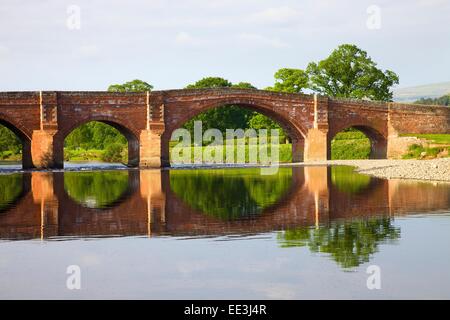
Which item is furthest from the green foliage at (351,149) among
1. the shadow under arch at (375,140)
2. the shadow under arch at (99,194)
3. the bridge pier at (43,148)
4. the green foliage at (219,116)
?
the shadow under arch at (99,194)

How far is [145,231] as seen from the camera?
15914 mm

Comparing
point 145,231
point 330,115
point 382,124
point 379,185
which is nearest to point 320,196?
point 379,185

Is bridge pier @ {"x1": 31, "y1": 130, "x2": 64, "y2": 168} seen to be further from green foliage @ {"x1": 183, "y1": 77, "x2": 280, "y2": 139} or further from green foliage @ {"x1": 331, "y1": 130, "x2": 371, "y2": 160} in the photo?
green foliage @ {"x1": 183, "y1": 77, "x2": 280, "y2": 139}

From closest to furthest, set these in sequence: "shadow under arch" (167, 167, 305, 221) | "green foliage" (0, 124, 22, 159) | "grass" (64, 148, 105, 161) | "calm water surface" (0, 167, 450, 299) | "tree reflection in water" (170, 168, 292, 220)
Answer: "calm water surface" (0, 167, 450, 299), "shadow under arch" (167, 167, 305, 221), "tree reflection in water" (170, 168, 292, 220), "green foliage" (0, 124, 22, 159), "grass" (64, 148, 105, 161)

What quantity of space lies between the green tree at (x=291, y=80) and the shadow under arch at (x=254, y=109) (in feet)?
69.3

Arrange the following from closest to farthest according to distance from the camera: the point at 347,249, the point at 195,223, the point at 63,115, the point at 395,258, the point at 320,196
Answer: the point at 395,258, the point at 347,249, the point at 195,223, the point at 320,196, the point at 63,115

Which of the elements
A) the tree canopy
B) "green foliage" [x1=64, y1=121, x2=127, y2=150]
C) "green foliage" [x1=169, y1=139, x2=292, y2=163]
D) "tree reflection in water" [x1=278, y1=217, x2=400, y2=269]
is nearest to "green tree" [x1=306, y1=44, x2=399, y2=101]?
the tree canopy

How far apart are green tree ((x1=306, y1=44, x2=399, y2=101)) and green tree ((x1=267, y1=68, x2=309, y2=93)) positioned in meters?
2.05

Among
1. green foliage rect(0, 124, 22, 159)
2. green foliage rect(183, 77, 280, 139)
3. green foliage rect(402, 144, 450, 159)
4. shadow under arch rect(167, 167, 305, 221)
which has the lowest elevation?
shadow under arch rect(167, 167, 305, 221)

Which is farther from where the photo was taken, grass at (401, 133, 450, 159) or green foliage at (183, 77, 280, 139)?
green foliage at (183, 77, 280, 139)

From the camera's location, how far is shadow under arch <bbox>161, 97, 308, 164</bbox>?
51.0 metres

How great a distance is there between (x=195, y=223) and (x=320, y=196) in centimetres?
761
